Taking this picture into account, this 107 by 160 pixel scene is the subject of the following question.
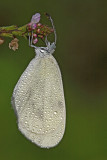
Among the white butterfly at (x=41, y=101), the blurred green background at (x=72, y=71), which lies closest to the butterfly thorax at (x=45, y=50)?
the white butterfly at (x=41, y=101)

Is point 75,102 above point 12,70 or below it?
below

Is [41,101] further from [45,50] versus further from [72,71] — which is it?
[72,71]

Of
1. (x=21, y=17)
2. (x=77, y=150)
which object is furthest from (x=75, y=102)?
(x=21, y=17)

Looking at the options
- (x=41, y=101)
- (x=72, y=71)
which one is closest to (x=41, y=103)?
(x=41, y=101)

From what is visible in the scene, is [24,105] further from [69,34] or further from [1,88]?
[69,34]

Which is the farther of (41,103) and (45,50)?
(41,103)

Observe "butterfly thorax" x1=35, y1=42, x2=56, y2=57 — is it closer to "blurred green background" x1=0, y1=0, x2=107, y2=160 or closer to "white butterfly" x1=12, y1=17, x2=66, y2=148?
"white butterfly" x1=12, y1=17, x2=66, y2=148
